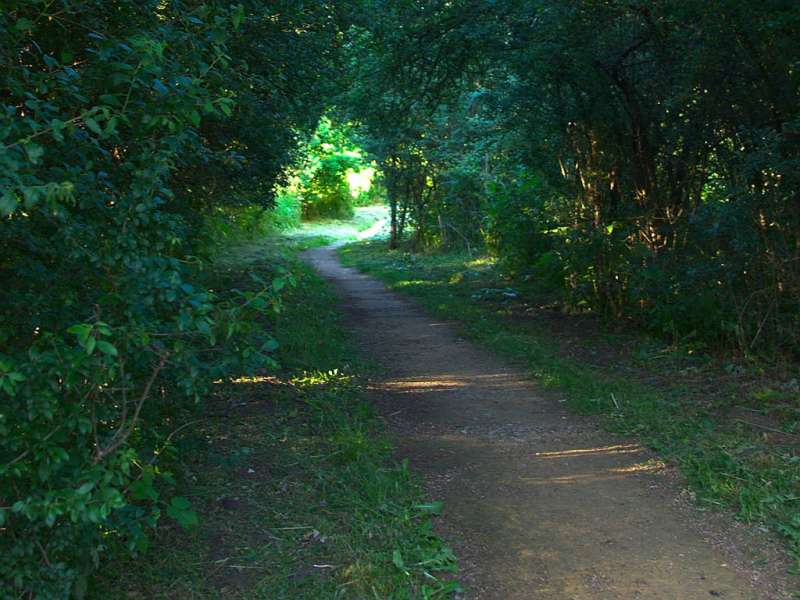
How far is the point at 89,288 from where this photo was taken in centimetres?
326

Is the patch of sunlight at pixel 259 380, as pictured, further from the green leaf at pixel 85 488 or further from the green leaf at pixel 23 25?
the green leaf at pixel 23 25

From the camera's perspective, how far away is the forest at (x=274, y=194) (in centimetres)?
294

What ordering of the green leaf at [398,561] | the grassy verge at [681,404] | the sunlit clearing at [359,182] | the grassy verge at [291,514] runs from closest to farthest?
the grassy verge at [291,514] → the green leaf at [398,561] → the grassy verge at [681,404] → the sunlit clearing at [359,182]

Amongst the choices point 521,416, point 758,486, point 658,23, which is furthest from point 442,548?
point 658,23

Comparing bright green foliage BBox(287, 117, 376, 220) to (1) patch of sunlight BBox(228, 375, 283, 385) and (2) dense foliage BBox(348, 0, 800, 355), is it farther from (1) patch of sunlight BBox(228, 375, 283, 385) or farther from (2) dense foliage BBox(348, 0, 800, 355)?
(1) patch of sunlight BBox(228, 375, 283, 385)

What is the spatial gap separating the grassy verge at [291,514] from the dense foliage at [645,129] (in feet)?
13.6

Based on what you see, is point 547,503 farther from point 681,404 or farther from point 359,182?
point 359,182

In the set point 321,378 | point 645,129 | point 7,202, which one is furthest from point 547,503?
point 645,129

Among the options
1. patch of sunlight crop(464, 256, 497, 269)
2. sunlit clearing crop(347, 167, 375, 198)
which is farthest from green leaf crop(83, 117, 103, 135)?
sunlit clearing crop(347, 167, 375, 198)

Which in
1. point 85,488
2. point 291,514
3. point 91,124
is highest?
point 91,124

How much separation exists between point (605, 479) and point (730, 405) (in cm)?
224

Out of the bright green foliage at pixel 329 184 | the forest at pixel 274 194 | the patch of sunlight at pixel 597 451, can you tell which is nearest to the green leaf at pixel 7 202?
the forest at pixel 274 194

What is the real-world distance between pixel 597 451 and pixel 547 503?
1.16 metres

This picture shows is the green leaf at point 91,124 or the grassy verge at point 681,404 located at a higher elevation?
the green leaf at point 91,124
